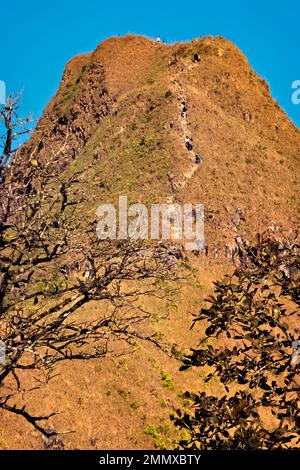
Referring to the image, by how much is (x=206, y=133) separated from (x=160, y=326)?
2465cm

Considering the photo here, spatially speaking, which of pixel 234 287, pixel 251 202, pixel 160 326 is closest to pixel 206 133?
pixel 251 202

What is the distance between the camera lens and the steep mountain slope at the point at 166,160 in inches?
864

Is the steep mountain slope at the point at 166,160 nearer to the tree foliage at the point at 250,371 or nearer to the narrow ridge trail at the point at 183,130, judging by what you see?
the narrow ridge trail at the point at 183,130

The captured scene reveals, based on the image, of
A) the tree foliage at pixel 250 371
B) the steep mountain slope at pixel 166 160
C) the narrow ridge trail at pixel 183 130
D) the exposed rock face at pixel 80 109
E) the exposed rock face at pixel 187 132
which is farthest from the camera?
the exposed rock face at pixel 80 109

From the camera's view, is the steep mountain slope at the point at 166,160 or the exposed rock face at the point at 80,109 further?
the exposed rock face at the point at 80,109

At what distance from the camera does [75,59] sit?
7306cm

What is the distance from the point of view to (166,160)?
46.1 metres

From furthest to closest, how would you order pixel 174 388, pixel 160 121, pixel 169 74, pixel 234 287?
pixel 169 74
pixel 160 121
pixel 174 388
pixel 234 287

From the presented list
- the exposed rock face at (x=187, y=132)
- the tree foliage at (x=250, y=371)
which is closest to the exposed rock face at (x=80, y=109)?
the exposed rock face at (x=187, y=132)

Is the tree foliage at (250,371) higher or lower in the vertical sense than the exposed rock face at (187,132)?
lower

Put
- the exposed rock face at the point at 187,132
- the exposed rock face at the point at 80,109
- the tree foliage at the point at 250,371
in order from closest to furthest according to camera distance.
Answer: the tree foliage at the point at 250,371 → the exposed rock face at the point at 187,132 → the exposed rock face at the point at 80,109

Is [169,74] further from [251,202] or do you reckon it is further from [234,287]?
[234,287]

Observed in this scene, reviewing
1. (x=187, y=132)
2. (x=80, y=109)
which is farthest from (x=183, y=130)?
→ (x=80, y=109)
